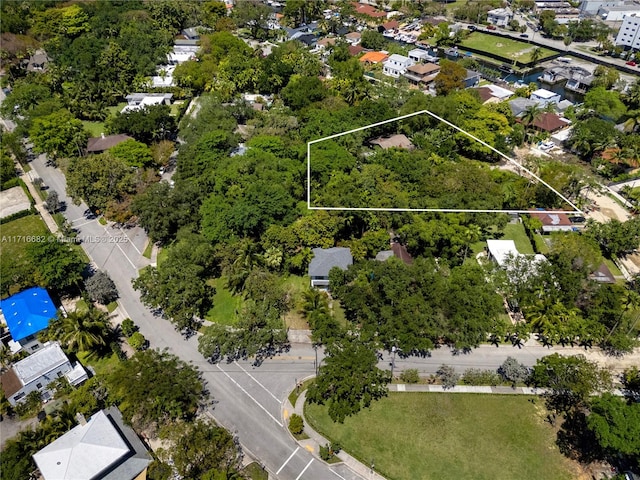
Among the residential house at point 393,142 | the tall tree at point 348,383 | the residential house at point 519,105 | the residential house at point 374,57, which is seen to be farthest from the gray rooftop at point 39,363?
the residential house at point 374,57

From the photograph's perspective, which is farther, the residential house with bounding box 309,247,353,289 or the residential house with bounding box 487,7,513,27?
the residential house with bounding box 487,7,513,27

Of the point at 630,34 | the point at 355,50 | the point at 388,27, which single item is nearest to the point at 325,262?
the point at 355,50

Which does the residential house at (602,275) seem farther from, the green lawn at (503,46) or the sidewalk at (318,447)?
the green lawn at (503,46)

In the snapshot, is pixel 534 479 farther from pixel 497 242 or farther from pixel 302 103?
pixel 302 103

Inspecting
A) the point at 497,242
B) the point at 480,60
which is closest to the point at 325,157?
the point at 497,242

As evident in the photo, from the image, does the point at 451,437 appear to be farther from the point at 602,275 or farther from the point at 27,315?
the point at 27,315

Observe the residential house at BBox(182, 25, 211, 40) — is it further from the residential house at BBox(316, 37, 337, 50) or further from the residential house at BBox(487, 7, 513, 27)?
the residential house at BBox(487, 7, 513, 27)

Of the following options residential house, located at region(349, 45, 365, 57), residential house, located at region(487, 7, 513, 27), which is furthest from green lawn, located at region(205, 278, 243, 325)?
residential house, located at region(487, 7, 513, 27)
